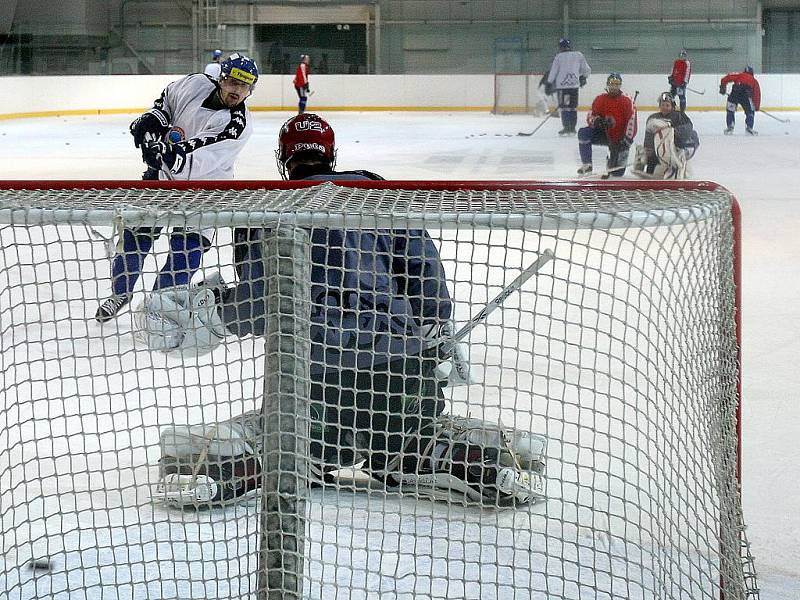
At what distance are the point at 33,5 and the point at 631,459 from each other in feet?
59.9

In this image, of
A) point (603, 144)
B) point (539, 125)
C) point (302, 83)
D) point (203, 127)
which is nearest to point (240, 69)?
point (203, 127)

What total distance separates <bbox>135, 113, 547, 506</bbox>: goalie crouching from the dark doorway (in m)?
16.7

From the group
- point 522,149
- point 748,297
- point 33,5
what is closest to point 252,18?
point 33,5

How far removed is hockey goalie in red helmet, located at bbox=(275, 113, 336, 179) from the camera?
2256mm

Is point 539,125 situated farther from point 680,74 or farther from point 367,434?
point 367,434

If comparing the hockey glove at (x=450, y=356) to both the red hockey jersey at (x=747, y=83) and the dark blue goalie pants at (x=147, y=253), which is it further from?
the red hockey jersey at (x=747, y=83)

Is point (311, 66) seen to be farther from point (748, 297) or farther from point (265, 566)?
point (265, 566)

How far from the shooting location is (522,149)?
447 inches

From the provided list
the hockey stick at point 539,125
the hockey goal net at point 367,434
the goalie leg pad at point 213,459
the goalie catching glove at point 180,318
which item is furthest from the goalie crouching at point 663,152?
the goalie catching glove at point 180,318

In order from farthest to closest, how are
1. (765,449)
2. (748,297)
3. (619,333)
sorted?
(748,297) → (619,333) → (765,449)

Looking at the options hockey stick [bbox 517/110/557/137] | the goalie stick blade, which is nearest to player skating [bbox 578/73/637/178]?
hockey stick [bbox 517/110/557/137]

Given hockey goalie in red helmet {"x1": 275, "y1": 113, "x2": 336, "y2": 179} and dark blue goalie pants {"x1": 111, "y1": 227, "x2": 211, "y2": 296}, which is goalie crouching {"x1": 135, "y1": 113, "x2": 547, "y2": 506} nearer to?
dark blue goalie pants {"x1": 111, "y1": 227, "x2": 211, "y2": 296}

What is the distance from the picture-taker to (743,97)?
13.4 metres

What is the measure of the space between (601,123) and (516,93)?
7667mm
